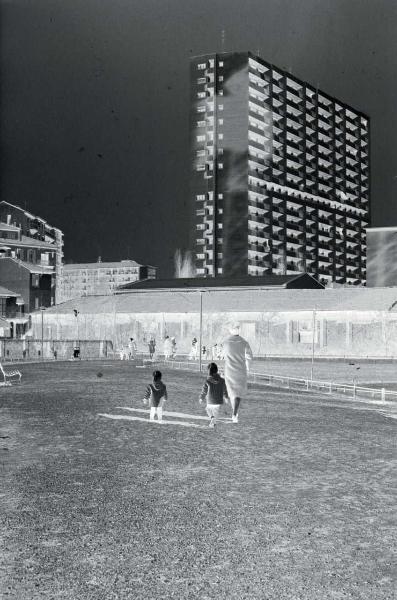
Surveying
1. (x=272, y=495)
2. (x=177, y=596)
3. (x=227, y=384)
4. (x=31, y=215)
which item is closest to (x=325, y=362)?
(x=227, y=384)

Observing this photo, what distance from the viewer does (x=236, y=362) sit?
1481cm

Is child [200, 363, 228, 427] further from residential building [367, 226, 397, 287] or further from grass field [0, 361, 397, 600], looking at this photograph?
residential building [367, 226, 397, 287]

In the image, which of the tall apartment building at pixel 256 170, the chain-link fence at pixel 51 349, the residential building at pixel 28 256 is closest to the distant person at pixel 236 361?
the chain-link fence at pixel 51 349

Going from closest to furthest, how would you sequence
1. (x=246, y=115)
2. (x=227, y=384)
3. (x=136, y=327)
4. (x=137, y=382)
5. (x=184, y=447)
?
(x=184, y=447) < (x=227, y=384) < (x=137, y=382) < (x=136, y=327) < (x=246, y=115)

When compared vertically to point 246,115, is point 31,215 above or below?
below

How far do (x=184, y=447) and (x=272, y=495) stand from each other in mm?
3621

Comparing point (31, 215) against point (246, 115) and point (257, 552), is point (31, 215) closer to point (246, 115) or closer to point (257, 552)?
point (246, 115)

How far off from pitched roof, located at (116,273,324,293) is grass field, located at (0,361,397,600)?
5282 centimetres

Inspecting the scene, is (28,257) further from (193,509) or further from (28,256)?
(193,509)

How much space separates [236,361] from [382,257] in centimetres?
7414

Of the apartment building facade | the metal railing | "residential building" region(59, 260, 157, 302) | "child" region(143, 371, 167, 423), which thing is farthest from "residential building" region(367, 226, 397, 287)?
"residential building" region(59, 260, 157, 302)

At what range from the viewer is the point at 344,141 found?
137125 millimetres

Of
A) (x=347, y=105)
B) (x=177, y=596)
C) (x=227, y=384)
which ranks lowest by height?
(x=177, y=596)

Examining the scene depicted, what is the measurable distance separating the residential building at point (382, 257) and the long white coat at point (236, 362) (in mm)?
73183
